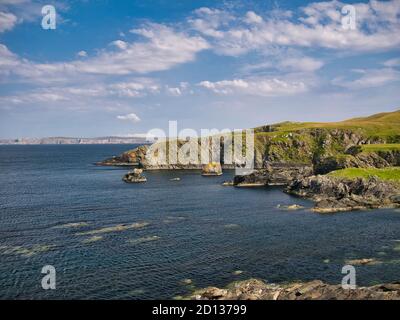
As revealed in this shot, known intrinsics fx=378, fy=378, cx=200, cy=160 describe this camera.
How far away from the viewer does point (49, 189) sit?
15338cm

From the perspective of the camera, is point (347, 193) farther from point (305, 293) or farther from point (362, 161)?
point (305, 293)

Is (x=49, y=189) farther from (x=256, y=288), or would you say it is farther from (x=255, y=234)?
(x=256, y=288)

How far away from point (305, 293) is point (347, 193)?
86.0 metres

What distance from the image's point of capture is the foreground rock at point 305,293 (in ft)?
135

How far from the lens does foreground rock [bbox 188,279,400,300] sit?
41125 mm

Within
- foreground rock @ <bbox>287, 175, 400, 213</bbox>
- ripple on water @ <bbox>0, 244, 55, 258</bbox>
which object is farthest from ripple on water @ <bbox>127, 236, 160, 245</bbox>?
foreground rock @ <bbox>287, 175, 400, 213</bbox>

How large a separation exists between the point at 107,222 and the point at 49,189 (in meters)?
70.0

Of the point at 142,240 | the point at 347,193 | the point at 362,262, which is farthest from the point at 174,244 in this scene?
the point at 347,193

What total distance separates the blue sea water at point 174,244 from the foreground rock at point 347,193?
633 cm

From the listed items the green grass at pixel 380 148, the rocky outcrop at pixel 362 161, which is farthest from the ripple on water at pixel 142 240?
Answer: the green grass at pixel 380 148
